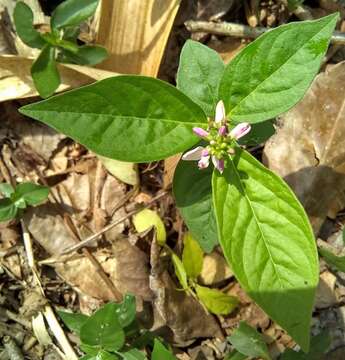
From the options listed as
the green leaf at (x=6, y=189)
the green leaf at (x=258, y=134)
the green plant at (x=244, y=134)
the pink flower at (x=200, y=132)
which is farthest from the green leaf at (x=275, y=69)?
the green leaf at (x=6, y=189)

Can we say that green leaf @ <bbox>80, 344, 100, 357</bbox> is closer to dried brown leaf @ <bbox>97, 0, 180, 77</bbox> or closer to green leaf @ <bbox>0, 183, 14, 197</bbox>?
green leaf @ <bbox>0, 183, 14, 197</bbox>

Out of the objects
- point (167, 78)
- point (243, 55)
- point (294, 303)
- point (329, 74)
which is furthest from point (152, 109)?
point (329, 74)

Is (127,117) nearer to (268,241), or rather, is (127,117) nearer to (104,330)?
(268,241)

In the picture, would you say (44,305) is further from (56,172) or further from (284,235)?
(284,235)

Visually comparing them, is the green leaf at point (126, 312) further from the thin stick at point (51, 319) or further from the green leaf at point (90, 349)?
the thin stick at point (51, 319)

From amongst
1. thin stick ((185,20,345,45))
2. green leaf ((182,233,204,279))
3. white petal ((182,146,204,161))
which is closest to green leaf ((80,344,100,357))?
green leaf ((182,233,204,279))

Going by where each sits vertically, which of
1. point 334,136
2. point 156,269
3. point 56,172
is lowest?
point 156,269
